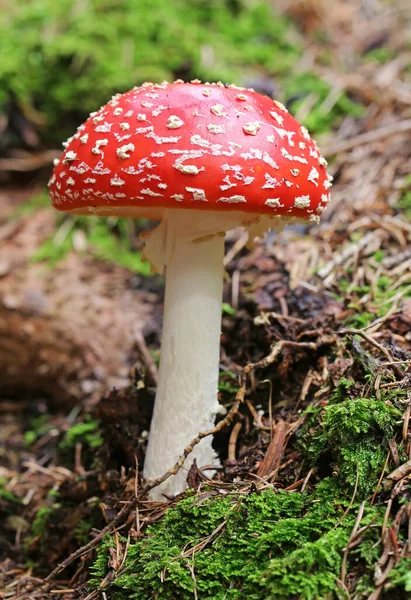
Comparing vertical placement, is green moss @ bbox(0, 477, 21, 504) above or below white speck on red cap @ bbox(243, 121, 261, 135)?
below

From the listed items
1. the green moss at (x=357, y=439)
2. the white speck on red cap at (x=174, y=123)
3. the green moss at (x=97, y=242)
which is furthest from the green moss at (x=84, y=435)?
the white speck on red cap at (x=174, y=123)

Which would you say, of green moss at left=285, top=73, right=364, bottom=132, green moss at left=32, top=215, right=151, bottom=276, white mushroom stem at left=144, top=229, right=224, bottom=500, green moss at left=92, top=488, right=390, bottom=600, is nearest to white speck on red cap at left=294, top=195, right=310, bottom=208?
white mushroom stem at left=144, top=229, right=224, bottom=500

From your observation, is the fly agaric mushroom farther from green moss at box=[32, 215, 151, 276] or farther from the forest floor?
green moss at box=[32, 215, 151, 276]

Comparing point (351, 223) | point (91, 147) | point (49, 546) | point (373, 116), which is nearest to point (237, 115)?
point (91, 147)

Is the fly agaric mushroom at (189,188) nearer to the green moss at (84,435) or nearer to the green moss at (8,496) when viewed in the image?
the green moss at (84,435)

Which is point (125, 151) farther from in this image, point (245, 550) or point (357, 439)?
point (245, 550)

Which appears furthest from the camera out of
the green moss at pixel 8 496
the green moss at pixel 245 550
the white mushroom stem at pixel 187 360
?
the green moss at pixel 8 496

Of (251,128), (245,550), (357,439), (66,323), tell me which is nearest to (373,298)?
(357,439)
